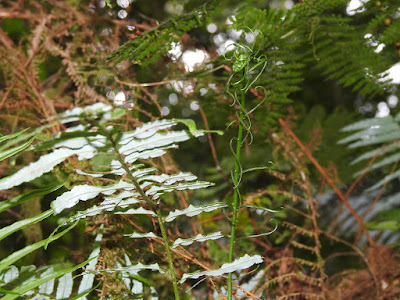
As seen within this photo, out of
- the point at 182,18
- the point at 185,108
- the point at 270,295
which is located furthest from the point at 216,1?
the point at 185,108

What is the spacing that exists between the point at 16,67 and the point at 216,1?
0.50 meters

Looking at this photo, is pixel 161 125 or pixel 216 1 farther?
pixel 216 1

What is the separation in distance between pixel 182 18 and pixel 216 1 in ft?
0.23

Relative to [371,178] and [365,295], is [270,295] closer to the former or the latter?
[365,295]

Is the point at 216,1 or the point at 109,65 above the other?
the point at 109,65

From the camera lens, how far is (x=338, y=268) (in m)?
1.14

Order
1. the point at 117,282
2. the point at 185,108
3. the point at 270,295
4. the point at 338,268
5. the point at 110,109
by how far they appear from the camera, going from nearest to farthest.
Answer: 1. the point at 110,109
2. the point at 117,282
3. the point at 270,295
4. the point at 338,268
5. the point at 185,108

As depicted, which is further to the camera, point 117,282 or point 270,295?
point 270,295

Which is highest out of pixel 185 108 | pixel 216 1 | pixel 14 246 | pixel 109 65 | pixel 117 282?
pixel 185 108

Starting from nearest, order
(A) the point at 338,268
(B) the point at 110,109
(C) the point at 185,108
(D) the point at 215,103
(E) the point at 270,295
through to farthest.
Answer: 1. (B) the point at 110,109
2. (E) the point at 270,295
3. (D) the point at 215,103
4. (A) the point at 338,268
5. (C) the point at 185,108

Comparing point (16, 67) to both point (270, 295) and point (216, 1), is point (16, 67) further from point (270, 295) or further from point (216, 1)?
point (270, 295)

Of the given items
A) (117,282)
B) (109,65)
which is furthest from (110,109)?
(109,65)

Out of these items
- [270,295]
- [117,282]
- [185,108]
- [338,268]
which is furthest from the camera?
[185,108]

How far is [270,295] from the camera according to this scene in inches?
31.1
